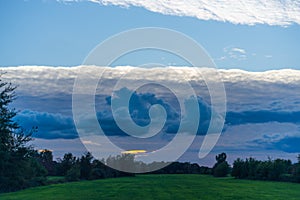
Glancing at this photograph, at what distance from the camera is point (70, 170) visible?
3593 inches

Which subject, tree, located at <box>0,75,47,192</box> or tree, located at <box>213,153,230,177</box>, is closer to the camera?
tree, located at <box>0,75,47,192</box>

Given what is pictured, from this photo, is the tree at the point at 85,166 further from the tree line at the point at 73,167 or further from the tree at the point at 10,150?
the tree at the point at 10,150

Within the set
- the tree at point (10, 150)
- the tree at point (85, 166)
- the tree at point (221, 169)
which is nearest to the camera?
the tree at point (10, 150)

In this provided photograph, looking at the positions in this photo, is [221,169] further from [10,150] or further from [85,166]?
[10,150]

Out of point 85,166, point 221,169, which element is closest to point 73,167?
point 85,166

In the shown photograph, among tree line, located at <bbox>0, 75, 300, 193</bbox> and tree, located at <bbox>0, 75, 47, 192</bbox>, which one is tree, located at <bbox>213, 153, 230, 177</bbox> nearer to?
tree line, located at <bbox>0, 75, 300, 193</bbox>

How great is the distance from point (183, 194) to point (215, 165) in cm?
6391

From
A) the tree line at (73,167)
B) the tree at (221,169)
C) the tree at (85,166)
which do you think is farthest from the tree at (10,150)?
the tree at (221,169)

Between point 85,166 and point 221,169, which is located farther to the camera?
point 221,169

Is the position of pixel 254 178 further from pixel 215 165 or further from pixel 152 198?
pixel 152 198

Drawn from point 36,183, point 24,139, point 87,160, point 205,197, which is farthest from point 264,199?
point 87,160

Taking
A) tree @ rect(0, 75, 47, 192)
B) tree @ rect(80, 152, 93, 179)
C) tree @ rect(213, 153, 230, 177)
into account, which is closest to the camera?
tree @ rect(0, 75, 47, 192)

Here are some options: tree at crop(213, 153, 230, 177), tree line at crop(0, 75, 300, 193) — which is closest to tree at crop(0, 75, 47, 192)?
tree line at crop(0, 75, 300, 193)

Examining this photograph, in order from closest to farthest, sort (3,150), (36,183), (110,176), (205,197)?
1. (3,150)
2. (205,197)
3. (36,183)
4. (110,176)
